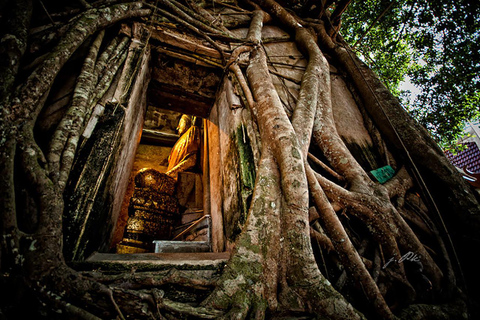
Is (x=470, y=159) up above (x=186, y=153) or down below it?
above

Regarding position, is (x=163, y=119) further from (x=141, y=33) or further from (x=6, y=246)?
(x=6, y=246)

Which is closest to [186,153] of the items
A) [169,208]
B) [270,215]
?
[169,208]

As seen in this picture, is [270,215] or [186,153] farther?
[186,153]

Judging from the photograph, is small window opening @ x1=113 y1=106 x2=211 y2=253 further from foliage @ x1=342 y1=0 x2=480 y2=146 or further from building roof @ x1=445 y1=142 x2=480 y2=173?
building roof @ x1=445 y1=142 x2=480 y2=173

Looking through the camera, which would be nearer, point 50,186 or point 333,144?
point 50,186

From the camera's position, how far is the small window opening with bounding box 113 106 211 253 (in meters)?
3.22

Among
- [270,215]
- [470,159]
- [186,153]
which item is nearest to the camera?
[270,215]

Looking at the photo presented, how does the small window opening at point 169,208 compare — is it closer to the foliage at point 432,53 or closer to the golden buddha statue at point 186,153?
the golden buddha statue at point 186,153

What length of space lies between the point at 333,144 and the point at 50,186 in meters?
2.57

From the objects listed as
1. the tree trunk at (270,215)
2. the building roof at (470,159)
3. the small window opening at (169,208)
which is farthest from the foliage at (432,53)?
the building roof at (470,159)

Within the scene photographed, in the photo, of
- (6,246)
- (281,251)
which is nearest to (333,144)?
(281,251)

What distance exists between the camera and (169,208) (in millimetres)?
4465

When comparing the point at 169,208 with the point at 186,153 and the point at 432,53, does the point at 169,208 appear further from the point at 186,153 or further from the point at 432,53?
the point at 432,53

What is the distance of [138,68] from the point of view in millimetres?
2311
